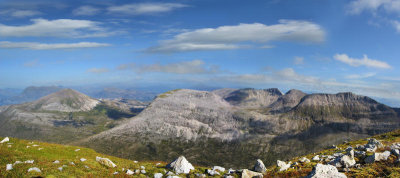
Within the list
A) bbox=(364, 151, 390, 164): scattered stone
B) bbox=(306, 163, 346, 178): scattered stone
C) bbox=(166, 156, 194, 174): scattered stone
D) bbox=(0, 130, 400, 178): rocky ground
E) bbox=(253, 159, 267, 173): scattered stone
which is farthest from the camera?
bbox=(253, 159, 267, 173): scattered stone

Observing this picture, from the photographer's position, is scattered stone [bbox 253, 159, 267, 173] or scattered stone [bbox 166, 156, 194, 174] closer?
scattered stone [bbox 166, 156, 194, 174]

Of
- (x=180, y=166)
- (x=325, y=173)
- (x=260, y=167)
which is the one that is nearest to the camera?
(x=325, y=173)

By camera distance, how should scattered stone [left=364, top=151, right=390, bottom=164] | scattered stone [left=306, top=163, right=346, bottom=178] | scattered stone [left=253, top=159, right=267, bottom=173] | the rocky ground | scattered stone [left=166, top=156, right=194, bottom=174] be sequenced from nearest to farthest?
scattered stone [left=306, top=163, right=346, bottom=178]
the rocky ground
scattered stone [left=364, top=151, right=390, bottom=164]
scattered stone [left=166, top=156, right=194, bottom=174]
scattered stone [left=253, top=159, right=267, bottom=173]

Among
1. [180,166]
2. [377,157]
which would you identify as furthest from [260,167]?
[377,157]

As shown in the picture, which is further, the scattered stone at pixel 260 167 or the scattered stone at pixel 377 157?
the scattered stone at pixel 260 167

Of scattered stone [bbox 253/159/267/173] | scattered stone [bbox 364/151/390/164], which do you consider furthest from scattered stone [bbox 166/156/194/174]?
scattered stone [bbox 364/151/390/164]

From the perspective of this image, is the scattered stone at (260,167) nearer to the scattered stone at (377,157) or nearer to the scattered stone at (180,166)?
the scattered stone at (180,166)

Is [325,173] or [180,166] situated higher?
[325,173]

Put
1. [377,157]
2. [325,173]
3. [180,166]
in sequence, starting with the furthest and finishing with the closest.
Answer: [180,166] < [377,157] < [325,173]

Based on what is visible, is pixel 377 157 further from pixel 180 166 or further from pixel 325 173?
pixel 180 166

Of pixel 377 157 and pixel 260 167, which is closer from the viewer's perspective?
pixel 377 157

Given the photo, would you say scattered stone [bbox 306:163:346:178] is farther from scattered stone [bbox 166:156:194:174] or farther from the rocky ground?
scattered stone [bbox 166:156:194:174]

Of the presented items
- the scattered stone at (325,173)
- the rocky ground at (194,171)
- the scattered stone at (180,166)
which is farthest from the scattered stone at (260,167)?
the scattered stone at (325,173)

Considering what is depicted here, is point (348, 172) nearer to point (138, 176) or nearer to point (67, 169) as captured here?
point (138, 176)
